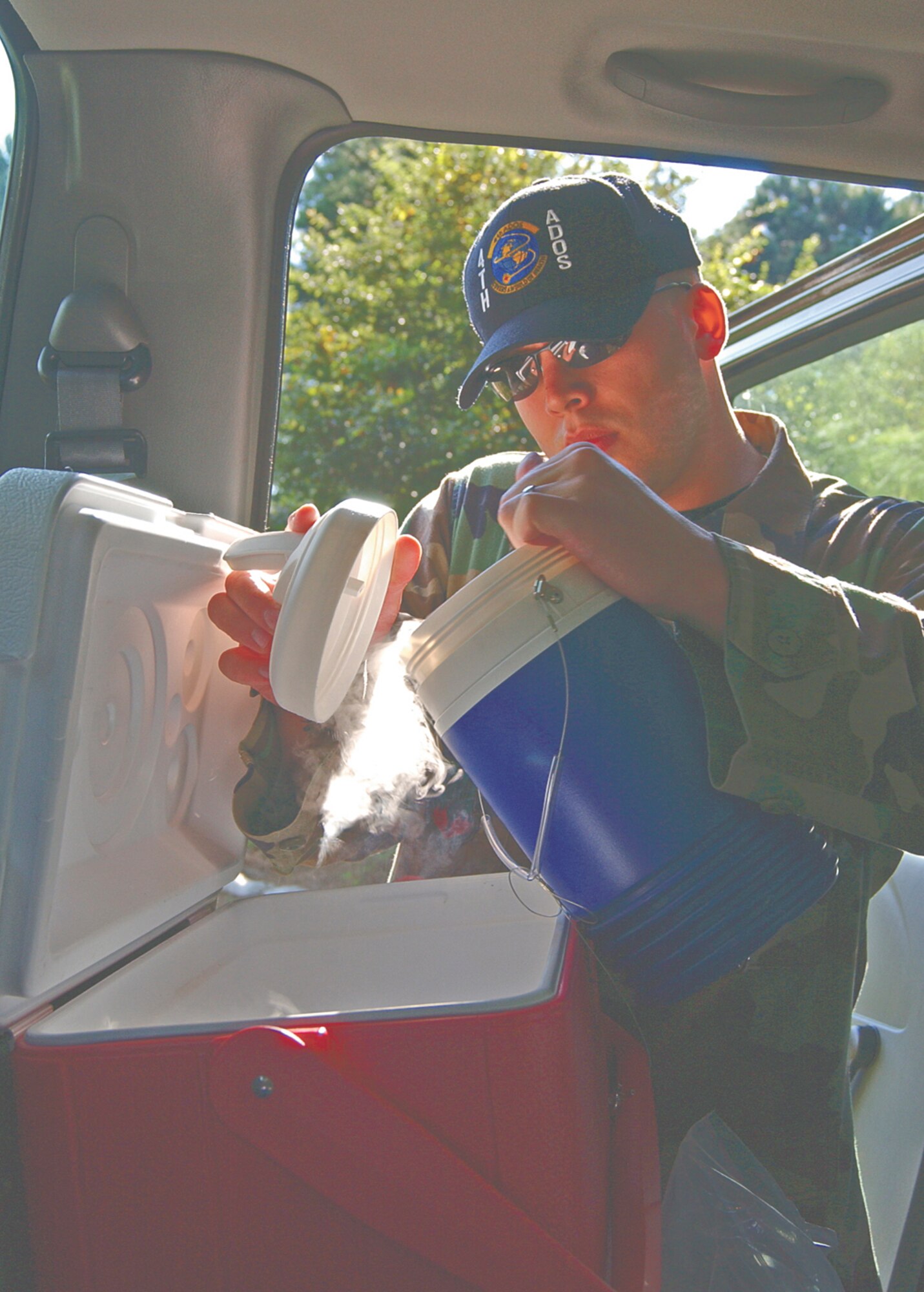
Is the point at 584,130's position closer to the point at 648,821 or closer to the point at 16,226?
the point at 16,226

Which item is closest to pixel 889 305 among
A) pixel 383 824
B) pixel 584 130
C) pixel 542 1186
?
pixel 584 130

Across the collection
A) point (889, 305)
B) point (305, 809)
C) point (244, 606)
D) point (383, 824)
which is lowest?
point (383, 824)

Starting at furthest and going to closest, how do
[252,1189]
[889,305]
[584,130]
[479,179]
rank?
[479,179]
[889,305]
[584,130]
[252,1189]

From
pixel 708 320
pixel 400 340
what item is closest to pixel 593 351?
pixel 708 320

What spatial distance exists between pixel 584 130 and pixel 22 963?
4.83 ft

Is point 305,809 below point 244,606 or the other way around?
below

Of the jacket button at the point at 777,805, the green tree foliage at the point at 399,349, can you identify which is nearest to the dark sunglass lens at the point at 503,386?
the jacket button at the point at 777,805

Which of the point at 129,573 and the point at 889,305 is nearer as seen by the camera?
the point at 129,573

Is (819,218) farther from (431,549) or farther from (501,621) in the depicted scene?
(501,621)

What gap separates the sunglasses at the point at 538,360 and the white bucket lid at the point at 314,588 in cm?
57

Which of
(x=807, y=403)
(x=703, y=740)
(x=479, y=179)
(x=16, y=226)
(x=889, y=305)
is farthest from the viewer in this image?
(x=479, y=179)

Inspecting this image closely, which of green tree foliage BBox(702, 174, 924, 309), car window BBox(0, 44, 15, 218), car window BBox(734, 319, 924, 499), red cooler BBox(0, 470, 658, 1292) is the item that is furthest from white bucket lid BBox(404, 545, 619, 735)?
green tree foliage BBox(702, 174, 924, 309)

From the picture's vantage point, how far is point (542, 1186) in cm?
83

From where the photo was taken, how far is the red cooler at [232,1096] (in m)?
0.82
